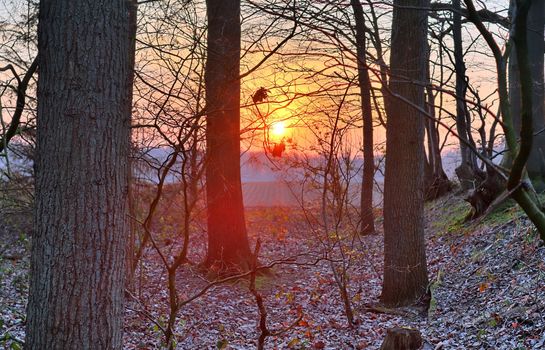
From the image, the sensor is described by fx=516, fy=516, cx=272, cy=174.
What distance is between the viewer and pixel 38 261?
2.63 meters

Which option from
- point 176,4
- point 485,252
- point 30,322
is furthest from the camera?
point 485,252

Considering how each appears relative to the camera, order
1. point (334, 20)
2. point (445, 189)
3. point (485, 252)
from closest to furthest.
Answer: point (334, 20)
point (485, 252)
point (445, 189)

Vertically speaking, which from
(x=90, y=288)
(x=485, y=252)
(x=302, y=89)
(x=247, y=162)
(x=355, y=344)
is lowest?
(x=355, y=344)

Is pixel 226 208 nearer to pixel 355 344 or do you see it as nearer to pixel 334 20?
pixel 355 344

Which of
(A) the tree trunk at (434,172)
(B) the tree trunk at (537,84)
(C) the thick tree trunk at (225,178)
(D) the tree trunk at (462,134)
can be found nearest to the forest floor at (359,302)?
(C) the thick tree trunk at (225,178)

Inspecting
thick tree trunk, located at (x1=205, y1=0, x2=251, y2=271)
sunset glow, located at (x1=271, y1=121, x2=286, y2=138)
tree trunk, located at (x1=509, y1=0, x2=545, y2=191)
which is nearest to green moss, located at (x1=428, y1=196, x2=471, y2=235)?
tree trunk, located at (x1=509, y1=0, x2=545, y2=191)

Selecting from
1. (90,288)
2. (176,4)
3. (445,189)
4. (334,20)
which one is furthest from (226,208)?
(445,189)

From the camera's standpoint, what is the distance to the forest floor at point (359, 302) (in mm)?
5435

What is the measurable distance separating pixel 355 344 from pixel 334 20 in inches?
143

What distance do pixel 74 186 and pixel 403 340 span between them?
3.48 metres

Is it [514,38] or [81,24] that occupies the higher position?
[81,24]

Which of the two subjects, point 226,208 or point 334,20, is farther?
point 226,208

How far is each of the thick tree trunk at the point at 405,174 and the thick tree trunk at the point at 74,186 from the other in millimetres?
5157

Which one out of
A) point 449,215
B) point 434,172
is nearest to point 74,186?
point 449,215
